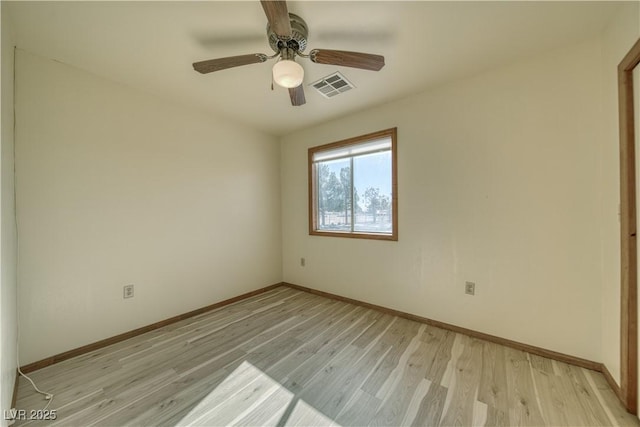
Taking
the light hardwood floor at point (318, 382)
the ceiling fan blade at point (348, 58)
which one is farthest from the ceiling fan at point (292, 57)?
the light hardwood floor at point (318, 382)

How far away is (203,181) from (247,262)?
4.09 feet

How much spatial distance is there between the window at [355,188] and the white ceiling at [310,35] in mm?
785

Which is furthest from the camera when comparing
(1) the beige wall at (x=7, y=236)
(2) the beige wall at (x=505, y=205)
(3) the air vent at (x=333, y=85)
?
(3) the air vent at (x=333, y=85)

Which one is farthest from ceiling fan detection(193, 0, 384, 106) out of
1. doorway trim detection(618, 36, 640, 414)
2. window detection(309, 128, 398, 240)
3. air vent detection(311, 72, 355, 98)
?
doorway trim detection(618, 36, 640, 414)

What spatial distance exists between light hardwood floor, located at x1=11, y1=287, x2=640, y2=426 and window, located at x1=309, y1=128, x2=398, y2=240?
4.00ft

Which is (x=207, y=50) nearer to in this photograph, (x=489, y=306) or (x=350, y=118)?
(x=350, y=118)

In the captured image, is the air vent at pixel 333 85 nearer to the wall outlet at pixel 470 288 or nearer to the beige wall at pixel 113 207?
the beige wall at pixel 113 207

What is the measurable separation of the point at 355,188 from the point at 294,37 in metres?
1.91

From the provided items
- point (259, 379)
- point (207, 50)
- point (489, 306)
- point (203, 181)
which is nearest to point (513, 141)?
point (489, 306)

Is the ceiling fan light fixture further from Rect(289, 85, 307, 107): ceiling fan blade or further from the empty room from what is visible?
Rect(289, 85, 307, 107): ceiling fan blade

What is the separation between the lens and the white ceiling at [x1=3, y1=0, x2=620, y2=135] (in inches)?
58.1

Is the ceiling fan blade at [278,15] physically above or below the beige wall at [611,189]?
above

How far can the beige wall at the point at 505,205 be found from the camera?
70.7 inches

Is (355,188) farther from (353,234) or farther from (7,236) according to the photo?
(7,236)
